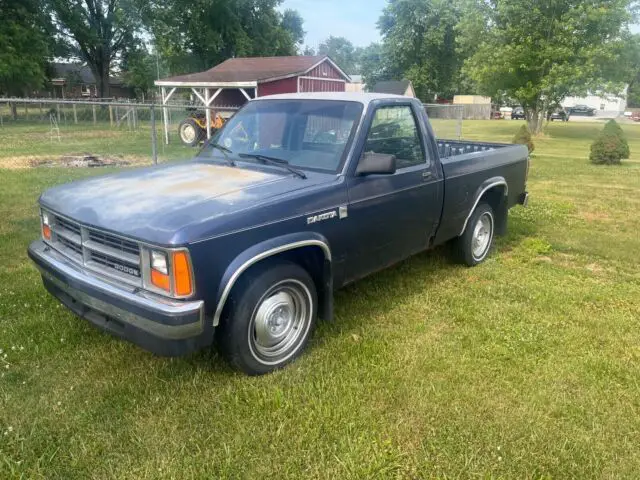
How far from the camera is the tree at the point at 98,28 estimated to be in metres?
39.1

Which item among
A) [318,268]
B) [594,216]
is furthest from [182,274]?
[594,216]

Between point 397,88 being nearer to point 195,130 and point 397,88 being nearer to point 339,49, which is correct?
point 195,130

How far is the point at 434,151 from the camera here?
4793 mm

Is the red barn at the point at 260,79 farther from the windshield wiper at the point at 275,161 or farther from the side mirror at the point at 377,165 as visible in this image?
the side mirror at the point at 377,165

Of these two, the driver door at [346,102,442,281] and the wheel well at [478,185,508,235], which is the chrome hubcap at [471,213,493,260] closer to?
the wheel well at [478,185,508,235]

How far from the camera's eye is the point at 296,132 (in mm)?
4250

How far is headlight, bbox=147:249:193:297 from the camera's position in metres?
2.82

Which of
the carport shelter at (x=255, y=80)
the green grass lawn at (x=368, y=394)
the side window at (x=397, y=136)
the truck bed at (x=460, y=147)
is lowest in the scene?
the green grass lawn at (x=368, y=394)

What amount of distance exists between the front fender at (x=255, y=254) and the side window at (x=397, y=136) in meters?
1.03

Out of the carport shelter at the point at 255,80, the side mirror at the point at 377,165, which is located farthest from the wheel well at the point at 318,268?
the carport shelter at the point at 255,80

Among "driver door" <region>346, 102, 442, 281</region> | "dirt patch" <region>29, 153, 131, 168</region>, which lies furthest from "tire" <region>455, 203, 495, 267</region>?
"dirt patch" <region>29, 153, 131, 168</region>

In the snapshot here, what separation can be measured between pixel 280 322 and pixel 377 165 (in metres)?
1.34

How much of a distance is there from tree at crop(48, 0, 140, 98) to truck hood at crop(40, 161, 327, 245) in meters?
41.5

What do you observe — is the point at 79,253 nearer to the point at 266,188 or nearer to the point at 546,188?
the point at 266,188
